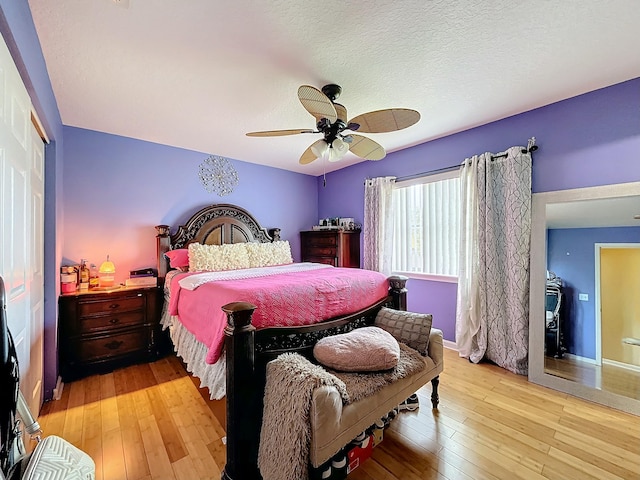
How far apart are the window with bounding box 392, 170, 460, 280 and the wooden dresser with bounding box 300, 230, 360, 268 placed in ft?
2.15

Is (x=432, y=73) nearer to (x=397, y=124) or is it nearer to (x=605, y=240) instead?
(x=397, y=124)

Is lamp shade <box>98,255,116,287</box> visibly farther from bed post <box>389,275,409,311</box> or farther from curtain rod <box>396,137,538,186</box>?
curtain rod <box>396,137,538,186</box>

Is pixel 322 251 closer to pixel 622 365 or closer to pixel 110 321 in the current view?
pixel 110 321

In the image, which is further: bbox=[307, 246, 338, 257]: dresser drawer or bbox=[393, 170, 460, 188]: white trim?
bbox=[307, 246, 338, 257]: dresser drawer

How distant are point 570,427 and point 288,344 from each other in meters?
2.12

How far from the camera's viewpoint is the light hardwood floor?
160 centimetres

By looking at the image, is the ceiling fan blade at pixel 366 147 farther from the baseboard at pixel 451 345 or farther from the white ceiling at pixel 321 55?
the baseboard at pixel 451 345

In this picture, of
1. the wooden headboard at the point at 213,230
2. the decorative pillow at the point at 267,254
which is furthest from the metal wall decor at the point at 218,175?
the decorative pillow at the point at 267,254

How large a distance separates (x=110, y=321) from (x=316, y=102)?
116 inches

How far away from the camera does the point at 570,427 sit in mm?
1957

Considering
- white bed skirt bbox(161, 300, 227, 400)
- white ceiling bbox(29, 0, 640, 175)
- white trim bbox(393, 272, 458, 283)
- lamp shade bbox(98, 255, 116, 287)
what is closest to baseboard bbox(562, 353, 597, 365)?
white trim bbox(393, 272, 458, 283)

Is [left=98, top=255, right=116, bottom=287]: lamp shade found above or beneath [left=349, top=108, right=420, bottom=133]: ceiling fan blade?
beneath

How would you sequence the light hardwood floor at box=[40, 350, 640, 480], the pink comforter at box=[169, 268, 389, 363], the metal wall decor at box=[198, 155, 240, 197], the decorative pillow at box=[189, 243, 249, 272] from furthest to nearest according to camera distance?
1. the metal wall decor at box=[198, 155, 240, 197]
2. the decorative pillow at box=[189, 243, 249, 272]
3. the pink comforter at box=[169, 268, 389, 363]
4. the light hardwood floor at box=[40, 350, 640, 480]

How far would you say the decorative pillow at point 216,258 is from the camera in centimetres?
311
